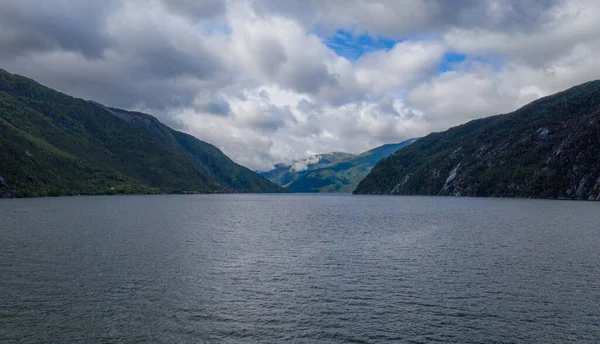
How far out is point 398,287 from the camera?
45.2m

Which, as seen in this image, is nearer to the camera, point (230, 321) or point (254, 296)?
point (230, 321)

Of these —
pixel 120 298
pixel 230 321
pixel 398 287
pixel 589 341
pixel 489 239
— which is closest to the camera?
pixel 589 341

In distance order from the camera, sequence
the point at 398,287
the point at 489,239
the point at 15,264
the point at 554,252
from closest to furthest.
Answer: the point at 398,287, the point at 15,264, the point at 554,252, the point at 489,239

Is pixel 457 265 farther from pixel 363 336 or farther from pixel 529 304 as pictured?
pixel 363 336

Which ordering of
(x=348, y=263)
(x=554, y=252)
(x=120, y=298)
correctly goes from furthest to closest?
(x=554, y=252)
(x=348, y=263)
(x=120, y=298)

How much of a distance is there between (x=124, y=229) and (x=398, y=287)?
79.2 metres

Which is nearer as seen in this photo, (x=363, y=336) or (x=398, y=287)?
(x=363, y=336)

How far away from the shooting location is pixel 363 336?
31016 mm

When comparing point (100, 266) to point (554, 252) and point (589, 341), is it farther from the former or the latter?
point (554, 252)

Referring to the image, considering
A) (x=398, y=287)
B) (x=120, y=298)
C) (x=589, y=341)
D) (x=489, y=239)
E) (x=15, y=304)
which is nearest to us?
(x=589, y=341)

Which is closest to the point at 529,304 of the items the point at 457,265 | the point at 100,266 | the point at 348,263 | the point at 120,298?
the point at 457,265

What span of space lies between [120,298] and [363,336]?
84.4ft

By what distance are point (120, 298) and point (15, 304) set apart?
935 centimetres

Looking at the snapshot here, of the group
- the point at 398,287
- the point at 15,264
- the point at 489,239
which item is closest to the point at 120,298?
the point at 15,264
